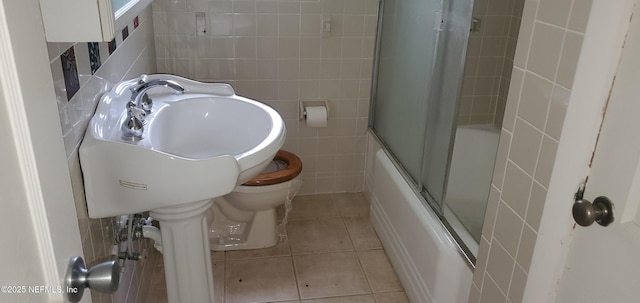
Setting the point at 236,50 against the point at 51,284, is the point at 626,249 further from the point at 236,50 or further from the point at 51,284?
the point at 236,50

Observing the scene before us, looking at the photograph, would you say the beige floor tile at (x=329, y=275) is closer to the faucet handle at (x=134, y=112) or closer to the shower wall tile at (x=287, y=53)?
the shower wall tile at (x=287, y=53)

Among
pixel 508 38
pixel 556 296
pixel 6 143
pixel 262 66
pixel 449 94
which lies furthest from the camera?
pixel 262 66

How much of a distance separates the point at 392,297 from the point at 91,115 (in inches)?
53.0

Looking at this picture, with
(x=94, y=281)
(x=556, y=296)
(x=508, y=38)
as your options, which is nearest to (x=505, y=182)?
(x=556, y=296)

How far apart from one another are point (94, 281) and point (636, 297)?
2.91 ft

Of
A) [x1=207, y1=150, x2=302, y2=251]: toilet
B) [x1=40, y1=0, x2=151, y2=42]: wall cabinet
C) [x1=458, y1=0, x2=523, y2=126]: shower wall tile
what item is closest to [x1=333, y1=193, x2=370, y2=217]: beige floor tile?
[x1=207, y1=150, x2=302, y2=251]: toilet

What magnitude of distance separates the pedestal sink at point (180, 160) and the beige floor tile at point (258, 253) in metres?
0.66

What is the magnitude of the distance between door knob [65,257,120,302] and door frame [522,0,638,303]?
2.81ft

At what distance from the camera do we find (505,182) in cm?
122

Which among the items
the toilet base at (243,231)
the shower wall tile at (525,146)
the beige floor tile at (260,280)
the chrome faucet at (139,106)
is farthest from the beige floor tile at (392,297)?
the chrome faucet at (139,106)

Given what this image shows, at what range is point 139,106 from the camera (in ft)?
4.61

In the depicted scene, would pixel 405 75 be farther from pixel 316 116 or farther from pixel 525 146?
pixel 525 146

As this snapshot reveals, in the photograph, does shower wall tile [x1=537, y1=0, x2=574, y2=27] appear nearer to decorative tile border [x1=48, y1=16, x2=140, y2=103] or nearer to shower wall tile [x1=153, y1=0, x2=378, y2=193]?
decorative tile border [x1=48, y1=16, x2=140, y2=103]

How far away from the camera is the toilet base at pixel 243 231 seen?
228cm
